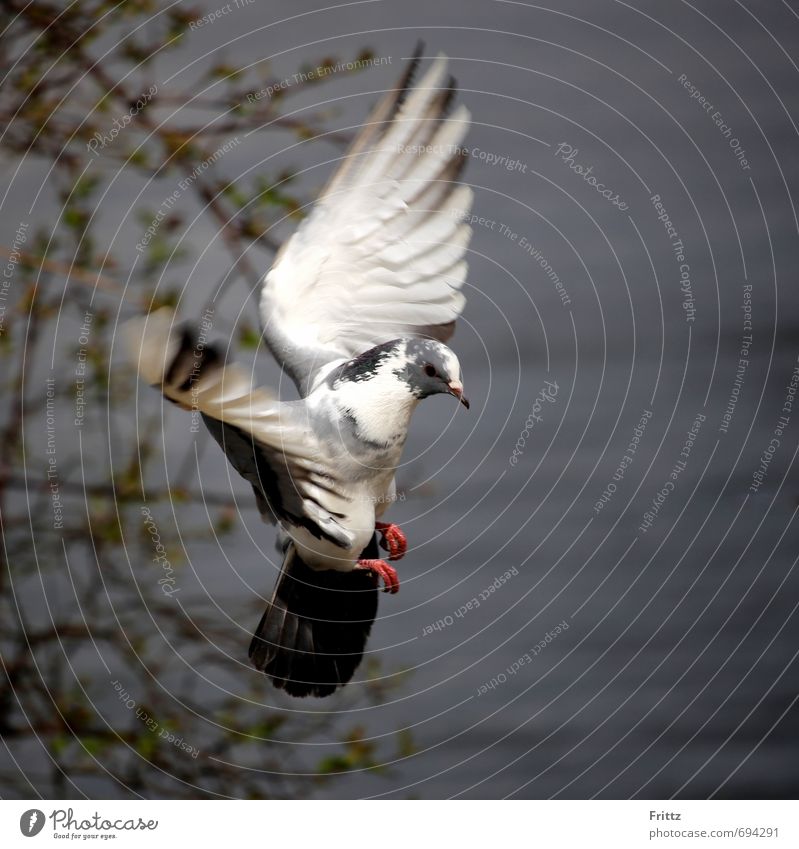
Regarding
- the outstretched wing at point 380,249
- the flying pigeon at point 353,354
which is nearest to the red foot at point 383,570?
the flying pigeon at point 353,354

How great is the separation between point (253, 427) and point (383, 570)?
0.16m

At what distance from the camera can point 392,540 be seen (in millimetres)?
790

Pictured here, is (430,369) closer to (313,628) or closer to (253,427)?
(253,427)

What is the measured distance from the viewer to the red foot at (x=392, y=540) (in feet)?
2.57

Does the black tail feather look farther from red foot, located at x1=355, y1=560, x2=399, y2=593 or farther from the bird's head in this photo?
the bird's head

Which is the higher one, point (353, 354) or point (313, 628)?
point (353, 354)

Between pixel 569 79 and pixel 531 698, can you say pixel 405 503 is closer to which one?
pixel 531 698

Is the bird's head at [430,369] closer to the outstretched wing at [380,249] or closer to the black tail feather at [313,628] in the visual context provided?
the outstretched wing at [380,249]

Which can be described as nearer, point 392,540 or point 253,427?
point 253,427

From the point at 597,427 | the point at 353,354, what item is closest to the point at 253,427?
the point at 353,354

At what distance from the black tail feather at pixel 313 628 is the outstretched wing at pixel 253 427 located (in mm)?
49

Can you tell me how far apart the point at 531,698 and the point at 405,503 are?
7.3 inches

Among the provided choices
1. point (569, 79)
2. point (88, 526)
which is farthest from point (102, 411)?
point (569, 79)
